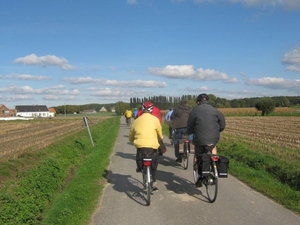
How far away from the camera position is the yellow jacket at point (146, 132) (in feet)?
23.0

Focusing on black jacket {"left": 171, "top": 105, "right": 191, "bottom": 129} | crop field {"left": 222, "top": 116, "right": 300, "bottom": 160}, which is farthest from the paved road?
crop field {"left": 222, "top": 116, "right": 300, "bottom": 160}

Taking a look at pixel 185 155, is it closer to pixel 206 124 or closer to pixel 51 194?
pixel 206 124

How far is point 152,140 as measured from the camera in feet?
23.1

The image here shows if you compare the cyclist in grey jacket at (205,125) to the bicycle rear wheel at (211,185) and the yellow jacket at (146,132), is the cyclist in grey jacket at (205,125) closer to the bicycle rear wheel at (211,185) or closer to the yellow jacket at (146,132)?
the bicycle rear wheel at (211,185)

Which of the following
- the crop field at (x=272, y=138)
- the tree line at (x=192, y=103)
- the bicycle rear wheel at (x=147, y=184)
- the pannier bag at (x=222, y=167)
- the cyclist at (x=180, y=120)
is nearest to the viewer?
the bicycle rear wheel at (x=147, y=184)

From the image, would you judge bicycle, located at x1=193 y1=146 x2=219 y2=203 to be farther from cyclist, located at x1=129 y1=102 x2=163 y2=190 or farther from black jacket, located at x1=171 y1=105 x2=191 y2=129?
black jacket, located at x1=171 y1=105 x2=191 y2=129

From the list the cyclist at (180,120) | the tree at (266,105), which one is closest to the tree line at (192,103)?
the tree at (266,105)

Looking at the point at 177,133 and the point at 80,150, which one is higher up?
the point at 177,133

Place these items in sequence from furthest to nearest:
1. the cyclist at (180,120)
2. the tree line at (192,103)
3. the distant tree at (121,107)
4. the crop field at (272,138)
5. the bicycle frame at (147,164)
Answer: the distant tree at (121,107) < the tree line at (192,103) < the crop field at (272,138) < the cyclist at (180,120) < the bicycle frame at (147,164)

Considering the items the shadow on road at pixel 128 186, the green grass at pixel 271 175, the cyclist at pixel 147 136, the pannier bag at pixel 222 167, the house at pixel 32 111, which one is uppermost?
the cyclist at pixel 147 136

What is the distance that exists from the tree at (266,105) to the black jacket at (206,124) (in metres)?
80.8

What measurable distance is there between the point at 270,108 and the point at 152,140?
8180 centimetres

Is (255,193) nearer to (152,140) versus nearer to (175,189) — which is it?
(175,189)

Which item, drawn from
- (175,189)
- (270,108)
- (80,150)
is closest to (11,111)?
(270,108)
